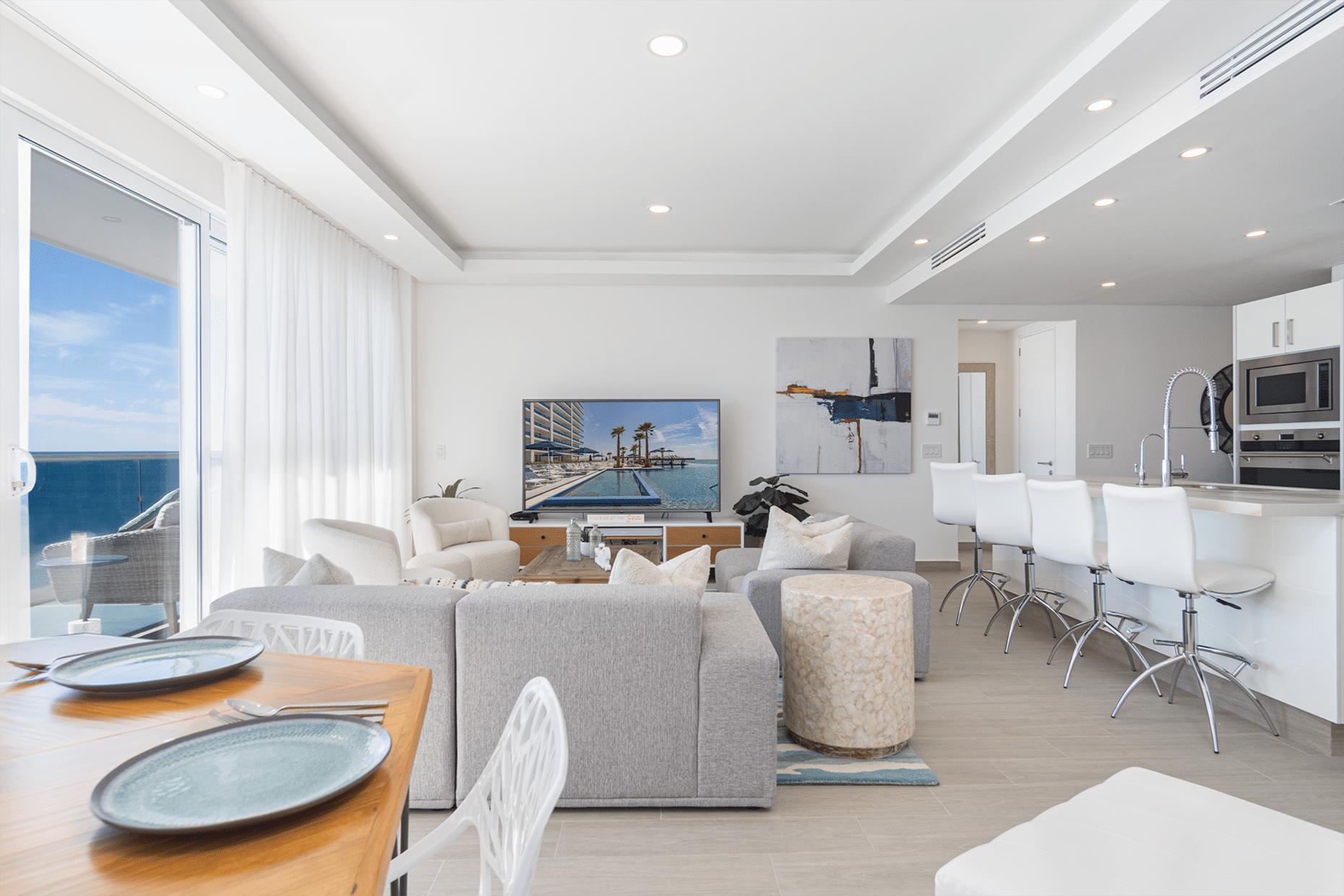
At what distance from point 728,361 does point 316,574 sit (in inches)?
160

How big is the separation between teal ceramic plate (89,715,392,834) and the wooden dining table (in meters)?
0.02

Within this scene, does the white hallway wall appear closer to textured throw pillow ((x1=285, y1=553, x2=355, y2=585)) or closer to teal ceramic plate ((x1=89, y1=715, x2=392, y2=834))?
textured throw pillow ((x1=285, y1=553, x2=355, y2=585))

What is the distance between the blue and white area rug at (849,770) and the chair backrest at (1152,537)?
4.05ft

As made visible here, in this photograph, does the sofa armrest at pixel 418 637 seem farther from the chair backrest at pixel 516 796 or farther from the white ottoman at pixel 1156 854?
the white ottoman at pixel 1156 854

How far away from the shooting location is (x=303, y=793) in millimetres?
758

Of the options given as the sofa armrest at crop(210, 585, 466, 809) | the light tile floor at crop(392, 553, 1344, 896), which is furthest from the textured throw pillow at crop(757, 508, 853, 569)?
the sofa armrest at crop(210, 585, 466, 809)

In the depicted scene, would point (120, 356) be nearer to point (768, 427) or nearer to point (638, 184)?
point (638, 184)

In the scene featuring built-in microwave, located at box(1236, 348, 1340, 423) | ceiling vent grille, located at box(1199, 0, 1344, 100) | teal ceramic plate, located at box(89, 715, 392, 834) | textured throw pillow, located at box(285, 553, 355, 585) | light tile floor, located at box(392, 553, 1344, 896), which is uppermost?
ceiling vent grille, located at box(1199, 0, 1344, 100)

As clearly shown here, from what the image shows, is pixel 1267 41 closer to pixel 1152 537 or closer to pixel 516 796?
pixel 1152 537

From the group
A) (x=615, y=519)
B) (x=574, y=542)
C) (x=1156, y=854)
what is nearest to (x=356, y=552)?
(x=574, y=542)

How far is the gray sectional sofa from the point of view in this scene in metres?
2.01

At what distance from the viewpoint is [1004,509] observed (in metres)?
3.83

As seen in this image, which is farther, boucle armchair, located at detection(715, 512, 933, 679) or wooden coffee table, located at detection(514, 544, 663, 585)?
wooden coffee table, located at detection(514, 544, 663, 585)

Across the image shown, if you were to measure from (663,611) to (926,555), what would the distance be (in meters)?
4.47
